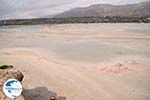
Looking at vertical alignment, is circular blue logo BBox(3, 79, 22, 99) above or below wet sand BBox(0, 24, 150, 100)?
above

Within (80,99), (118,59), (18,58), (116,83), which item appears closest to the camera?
(80,99)

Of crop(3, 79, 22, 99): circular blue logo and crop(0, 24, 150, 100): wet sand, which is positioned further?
crop(0, 24, 150, 100): wet sand

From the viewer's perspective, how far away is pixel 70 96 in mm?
12883

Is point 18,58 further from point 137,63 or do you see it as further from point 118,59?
point 137,63

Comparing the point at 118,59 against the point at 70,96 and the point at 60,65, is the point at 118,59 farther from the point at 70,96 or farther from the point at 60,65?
the point at 70,96

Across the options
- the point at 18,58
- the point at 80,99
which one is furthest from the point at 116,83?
the point at 18,58

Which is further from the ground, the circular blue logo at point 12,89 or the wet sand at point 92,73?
the circular blue logo at point 12,89

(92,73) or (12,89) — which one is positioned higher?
(12,89)

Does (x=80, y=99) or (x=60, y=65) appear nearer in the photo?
(x=80, y=99)

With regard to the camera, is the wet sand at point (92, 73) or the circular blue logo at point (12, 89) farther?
the wet sand at point (92, 73)

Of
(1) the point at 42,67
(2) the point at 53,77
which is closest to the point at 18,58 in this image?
(1) the point at 42,67

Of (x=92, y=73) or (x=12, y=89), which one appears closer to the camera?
(x=12, y=89)

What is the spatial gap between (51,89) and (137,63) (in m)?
7.21

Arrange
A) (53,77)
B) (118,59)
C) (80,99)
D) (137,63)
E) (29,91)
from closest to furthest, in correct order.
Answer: (80,99)
(29,91)
(53,77)
(137,63)
(118,59)
